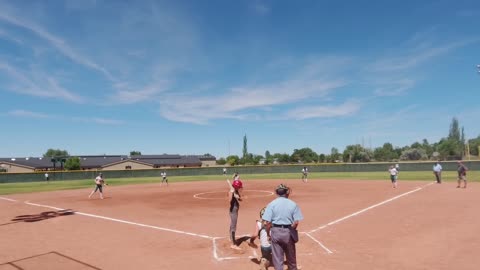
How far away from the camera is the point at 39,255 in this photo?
10727 mm

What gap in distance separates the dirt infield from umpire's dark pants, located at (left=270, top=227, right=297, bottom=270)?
2.13m

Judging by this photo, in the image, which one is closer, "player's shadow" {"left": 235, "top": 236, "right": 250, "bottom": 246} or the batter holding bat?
the batter holding bat

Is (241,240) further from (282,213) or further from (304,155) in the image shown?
(304,155)

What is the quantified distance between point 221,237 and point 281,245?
5.84 meters

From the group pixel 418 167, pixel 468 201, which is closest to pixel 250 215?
pixel 468 201

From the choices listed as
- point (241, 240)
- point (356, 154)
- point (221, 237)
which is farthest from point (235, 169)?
point (356, 154)

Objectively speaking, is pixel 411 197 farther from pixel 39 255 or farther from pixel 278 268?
pixel 39 255

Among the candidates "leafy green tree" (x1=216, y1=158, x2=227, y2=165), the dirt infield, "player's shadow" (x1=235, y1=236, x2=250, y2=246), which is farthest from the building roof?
"player's shadow" (x1=235, y1=236, x2=250, y2=246)

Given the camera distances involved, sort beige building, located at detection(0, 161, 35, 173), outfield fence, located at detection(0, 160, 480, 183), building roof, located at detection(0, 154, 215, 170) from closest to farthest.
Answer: outfield fence, located at detection(0, 160, 480, 183), beige building, located at detection(0, 161, 35, 173), building roof, located at detection(0, 154, 215, 170)

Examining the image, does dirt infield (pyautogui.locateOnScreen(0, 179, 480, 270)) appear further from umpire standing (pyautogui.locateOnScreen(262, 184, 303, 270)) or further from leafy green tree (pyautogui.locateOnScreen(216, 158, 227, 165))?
leafy green tree (pyautogui.locateOnScreen(216, 158, 227, 165))

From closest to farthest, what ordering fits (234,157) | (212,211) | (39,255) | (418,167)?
(39,255), (212,211), (418,167), (234,157)

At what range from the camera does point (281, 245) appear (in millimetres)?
7273

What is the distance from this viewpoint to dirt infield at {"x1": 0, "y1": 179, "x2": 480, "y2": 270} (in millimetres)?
9672

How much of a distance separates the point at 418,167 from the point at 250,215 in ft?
161
